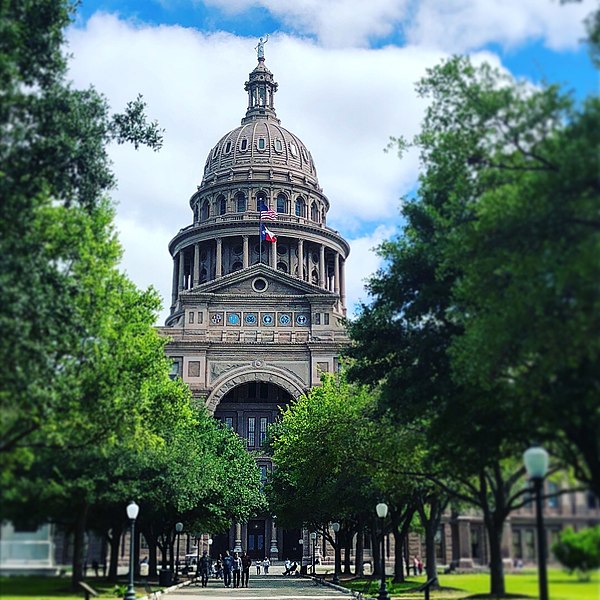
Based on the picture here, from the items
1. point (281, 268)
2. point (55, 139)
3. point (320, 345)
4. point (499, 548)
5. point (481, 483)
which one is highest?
point (281, 268)

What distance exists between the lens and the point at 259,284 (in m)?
96.9

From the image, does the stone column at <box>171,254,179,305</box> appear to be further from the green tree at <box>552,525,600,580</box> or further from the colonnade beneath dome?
the green tree at <box>552,525,600,580</box>

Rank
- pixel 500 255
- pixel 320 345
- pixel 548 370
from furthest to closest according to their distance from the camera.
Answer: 1. pixel 320 345
2. pixel 500 255
3. pixel 548 370

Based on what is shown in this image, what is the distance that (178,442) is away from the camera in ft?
146

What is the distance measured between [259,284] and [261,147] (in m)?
39.1

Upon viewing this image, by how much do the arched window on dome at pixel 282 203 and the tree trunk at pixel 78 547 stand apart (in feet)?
327

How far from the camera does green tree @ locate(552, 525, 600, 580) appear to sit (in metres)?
17.8

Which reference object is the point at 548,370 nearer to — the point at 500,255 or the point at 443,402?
the point at 500,255

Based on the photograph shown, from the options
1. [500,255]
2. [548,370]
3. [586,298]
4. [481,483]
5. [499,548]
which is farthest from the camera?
[481,483]

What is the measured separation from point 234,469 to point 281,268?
56.1 meters

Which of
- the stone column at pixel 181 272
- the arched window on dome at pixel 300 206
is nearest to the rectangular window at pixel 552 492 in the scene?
the stone column at pixel 181 272

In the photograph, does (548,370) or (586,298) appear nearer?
(586,298)

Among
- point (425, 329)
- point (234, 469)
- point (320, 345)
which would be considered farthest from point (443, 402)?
point (320, 345)

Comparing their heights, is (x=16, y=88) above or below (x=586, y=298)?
above
